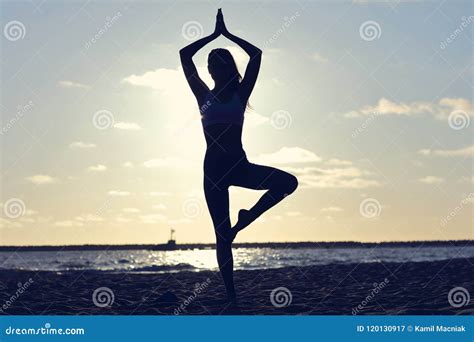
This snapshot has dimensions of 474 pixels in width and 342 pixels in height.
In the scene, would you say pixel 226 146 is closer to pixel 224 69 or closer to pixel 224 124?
pixel 224 124

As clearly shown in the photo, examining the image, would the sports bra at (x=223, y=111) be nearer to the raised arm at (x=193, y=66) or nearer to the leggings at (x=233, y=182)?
the raised arm at (x=193, y=66)

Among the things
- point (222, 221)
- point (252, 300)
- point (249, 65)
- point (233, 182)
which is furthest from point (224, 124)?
point (252, 300)

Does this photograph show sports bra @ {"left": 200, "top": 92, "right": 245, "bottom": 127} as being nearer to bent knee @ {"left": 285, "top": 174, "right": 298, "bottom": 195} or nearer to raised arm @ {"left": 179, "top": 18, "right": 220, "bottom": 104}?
raised arm @ {"left": 179, "top": 18, "right": 220, "bottom": 104}

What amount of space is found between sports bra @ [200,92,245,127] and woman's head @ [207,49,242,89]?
0.23m

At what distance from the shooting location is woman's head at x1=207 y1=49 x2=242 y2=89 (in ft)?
22.8

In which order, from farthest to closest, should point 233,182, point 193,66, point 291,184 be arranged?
point 193,66, point 233,182, point 291,184

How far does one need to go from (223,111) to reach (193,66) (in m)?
0.79

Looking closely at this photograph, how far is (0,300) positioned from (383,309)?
5603 millimetres

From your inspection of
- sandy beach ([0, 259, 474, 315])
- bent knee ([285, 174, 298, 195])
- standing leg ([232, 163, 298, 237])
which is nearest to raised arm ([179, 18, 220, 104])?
standing leg ([232, 163, 298, 237])

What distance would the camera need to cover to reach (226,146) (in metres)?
6.73

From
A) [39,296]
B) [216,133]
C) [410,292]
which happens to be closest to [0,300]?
[39,296]

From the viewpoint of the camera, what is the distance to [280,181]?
6.55m

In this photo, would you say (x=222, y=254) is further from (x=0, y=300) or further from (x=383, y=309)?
(x=0, y=300)

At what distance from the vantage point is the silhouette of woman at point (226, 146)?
6598 mm
